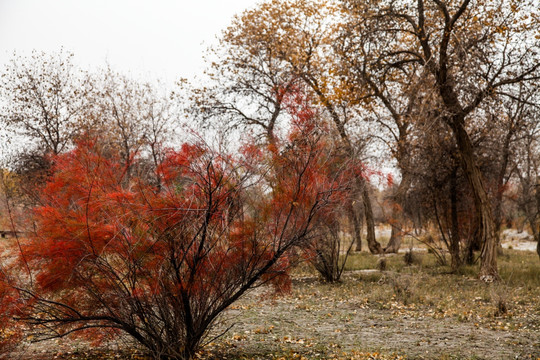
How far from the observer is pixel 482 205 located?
13320 mm

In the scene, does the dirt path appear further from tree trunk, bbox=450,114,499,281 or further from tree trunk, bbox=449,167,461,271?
tree trunk, bbox=449,167,461,271

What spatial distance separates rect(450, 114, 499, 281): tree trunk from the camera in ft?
42.5

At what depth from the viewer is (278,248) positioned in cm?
580

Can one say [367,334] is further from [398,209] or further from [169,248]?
[398,209]

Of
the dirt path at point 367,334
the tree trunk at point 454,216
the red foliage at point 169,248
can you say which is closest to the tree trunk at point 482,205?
the tree trunk at point 454,216

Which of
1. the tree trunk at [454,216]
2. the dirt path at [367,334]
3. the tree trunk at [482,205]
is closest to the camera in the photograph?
the dirt path at [367,334]

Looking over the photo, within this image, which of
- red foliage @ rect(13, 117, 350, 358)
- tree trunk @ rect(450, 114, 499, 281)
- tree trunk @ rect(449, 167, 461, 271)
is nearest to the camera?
red foliage @ rect(13, 117, 350, 358)

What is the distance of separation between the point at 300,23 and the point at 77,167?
628 inches

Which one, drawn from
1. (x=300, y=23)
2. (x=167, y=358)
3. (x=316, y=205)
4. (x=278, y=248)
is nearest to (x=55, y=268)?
(x=167, y=358)

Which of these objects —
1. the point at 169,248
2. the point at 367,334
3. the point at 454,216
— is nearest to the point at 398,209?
the point at 454,216

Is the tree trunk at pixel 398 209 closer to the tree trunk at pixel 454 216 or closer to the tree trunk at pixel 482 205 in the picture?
the tree trunk at pixel 454 216

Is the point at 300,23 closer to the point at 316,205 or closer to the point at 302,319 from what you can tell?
the point at 302,319

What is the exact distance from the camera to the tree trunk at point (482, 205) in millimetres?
12969

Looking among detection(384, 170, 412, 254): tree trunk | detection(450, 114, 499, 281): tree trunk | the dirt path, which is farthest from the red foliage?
detection(384, 170, 412, 254): tree trunk
